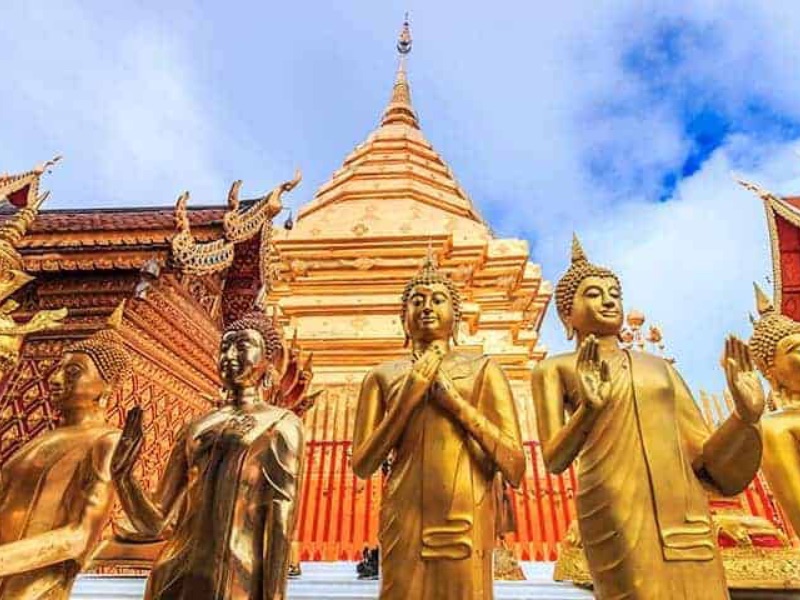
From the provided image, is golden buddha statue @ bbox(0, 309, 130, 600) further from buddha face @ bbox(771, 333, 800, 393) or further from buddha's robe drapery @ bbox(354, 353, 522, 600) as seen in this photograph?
buddha face @ bbox(771, 333, 800, 393)

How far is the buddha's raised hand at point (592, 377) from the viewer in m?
2.31

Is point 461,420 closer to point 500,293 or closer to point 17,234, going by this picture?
point 17,234

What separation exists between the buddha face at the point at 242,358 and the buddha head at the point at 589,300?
116 centimetres

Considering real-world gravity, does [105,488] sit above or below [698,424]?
below

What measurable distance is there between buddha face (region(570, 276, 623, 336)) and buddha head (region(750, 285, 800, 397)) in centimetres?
62

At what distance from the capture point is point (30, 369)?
521cm

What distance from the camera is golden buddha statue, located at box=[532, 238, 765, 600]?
2.21 metres

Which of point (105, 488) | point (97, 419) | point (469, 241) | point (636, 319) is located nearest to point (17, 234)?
point (97, 419)

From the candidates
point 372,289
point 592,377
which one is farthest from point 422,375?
point 372,289

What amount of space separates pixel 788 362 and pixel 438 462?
1509 mm

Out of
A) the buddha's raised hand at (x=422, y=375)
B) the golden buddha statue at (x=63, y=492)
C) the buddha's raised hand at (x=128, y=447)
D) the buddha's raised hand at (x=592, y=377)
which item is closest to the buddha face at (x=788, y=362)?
the buddha's raised hand at (x=592, y=377)

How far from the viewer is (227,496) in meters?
2.47

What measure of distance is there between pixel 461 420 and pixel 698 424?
84 centimetres

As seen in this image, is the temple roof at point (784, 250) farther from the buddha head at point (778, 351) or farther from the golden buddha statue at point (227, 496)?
the golden buddha statue at point (227, 496)
